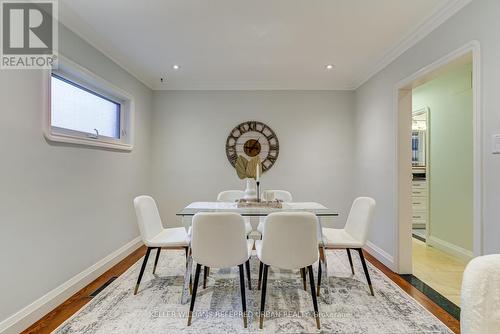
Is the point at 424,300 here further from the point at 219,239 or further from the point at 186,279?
the point at 186,279

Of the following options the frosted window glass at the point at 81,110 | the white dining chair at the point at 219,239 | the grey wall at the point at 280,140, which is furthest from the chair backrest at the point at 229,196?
the frosted window glass at the point at 81,110

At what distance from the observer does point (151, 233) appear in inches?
90.7

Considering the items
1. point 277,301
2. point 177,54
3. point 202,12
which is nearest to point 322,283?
point 277,301

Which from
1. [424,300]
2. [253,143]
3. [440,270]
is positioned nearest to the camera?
[424,300]

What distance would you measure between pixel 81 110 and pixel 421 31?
3.33 metres

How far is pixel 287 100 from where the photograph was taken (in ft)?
13.2

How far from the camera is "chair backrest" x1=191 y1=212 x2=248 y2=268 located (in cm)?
171

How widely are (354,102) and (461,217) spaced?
6.97ft

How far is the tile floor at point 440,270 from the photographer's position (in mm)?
2377

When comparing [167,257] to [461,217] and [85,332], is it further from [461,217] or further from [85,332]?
[461,217]

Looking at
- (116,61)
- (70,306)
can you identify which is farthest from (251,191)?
(116,61)

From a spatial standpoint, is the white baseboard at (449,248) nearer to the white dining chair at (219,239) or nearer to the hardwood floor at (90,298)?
the hardwood floor at (90,298)

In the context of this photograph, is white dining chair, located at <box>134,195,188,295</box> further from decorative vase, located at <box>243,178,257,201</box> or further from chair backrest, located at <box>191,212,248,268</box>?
decorative vase, located at <box>243,178,257,201</box>

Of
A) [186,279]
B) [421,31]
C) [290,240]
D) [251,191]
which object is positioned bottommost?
[186,279]
